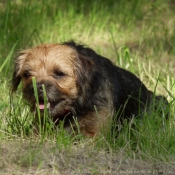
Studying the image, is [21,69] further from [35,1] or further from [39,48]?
[35,1]

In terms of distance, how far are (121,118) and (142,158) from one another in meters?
1.15

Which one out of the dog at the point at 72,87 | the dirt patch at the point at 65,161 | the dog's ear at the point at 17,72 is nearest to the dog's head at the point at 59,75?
the dog at the point at 72,87

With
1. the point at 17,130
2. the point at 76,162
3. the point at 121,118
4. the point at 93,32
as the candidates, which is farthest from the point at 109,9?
the point at 76,162

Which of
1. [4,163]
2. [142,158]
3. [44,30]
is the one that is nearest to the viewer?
[4,163]

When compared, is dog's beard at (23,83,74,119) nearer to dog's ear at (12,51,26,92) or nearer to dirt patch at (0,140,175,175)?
dog's ear at (12,51,26,92)

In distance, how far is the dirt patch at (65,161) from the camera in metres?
4.41

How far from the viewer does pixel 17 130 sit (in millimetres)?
5539

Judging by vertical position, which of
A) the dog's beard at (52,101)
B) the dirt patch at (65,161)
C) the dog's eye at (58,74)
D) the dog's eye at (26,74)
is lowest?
the dirt patch at (65,161)

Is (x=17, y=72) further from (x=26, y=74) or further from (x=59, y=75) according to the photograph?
(x=59, y=75)

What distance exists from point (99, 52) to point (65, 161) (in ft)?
13.0

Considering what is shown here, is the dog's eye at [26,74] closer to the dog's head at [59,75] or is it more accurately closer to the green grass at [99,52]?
the dog's head at [59,75]

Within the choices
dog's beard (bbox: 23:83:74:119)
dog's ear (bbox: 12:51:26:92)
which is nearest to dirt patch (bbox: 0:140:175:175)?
dog's beard (bbox: 23:83:74:119)

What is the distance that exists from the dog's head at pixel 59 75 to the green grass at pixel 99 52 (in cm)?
27

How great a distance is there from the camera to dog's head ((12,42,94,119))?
18.7ft
